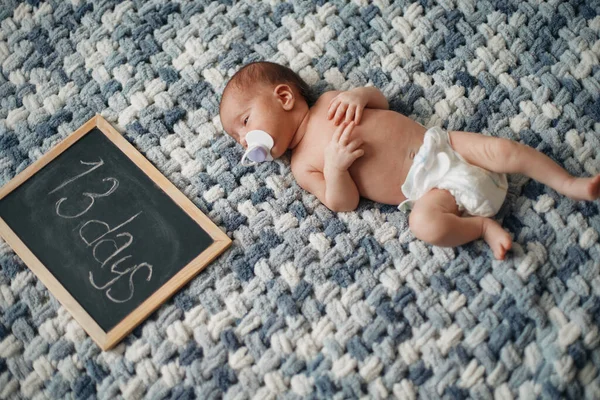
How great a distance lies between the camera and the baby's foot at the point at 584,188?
1045mm

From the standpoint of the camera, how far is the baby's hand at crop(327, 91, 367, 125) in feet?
3.87

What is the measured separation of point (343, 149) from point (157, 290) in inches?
17.7

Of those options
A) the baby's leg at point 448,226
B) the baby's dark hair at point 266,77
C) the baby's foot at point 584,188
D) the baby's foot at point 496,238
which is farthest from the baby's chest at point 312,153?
the baby's foot at point 584,188

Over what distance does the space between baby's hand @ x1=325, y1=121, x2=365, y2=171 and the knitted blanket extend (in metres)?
0.11

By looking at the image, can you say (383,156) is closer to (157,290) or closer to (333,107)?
(333,107)

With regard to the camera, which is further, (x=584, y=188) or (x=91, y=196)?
(x=91, y=196)

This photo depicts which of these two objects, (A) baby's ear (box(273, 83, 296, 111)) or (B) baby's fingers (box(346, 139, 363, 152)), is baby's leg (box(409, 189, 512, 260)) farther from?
(A) baby's ear (box(273, 83, 296, 111))

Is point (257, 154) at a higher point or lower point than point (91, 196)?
lower

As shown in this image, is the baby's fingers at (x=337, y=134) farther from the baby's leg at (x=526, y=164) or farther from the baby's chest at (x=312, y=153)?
the baby's leg at (x=526, y=164)

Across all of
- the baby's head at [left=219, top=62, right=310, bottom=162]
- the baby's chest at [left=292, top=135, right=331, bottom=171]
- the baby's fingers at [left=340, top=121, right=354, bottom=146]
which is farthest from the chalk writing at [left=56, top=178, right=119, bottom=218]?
the baby's fingers at [left=340, top=121, right=354, bottom=146]

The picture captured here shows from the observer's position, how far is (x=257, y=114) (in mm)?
1209

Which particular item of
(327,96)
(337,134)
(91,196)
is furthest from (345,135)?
(91,196)

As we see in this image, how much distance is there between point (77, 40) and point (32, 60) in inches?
4.4

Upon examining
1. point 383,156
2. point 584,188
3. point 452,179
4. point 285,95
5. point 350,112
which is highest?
point 285,95
